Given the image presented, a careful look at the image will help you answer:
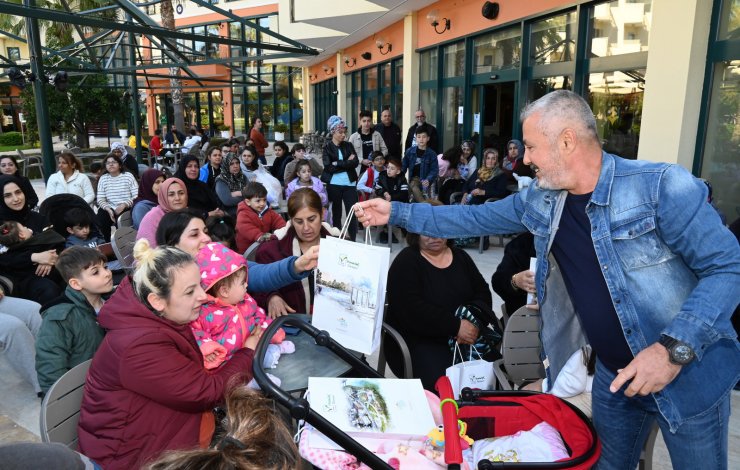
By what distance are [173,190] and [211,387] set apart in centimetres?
358

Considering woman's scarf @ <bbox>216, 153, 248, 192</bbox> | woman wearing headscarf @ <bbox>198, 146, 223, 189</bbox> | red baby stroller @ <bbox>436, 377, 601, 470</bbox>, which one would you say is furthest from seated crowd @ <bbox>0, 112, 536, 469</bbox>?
woman wearing headscarf @ <bbox>198, 146, 223, 189</bbox>

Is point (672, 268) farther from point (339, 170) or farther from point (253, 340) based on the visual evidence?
point (339, 170)

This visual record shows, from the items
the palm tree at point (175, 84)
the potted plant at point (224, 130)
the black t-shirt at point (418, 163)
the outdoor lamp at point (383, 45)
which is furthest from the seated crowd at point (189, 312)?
the potted plant at point (224, 130)

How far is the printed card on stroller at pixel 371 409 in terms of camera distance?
163 cm

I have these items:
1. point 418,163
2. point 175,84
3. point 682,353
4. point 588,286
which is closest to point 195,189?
point 418,163

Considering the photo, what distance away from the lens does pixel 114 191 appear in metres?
7.35

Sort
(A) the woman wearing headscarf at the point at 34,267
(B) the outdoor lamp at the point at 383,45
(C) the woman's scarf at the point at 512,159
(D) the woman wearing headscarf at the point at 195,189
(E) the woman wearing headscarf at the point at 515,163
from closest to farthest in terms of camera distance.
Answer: (A) the woman wearing headscarf at the point at 34,267 < (D) the woman wearing headscarf at the point at 195,189 < (E) the woman wearing headscarf at the point at 515,163 < (C) the woman's scarf at the point at 512,159 < (B) the outdoor lamp at the point at 383,45

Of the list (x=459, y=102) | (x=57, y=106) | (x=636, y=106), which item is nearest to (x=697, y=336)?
(x=636, y=106)

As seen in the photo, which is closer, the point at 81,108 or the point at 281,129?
the point at 81,108

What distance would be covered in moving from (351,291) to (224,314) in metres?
0.75

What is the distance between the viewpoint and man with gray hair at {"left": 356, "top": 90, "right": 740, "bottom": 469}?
1.48 meters

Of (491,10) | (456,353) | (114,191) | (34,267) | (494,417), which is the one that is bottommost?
(456,353)

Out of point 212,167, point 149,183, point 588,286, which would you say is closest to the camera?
point 588,286

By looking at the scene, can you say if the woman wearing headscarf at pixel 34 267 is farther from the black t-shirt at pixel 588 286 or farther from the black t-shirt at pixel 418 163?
the black t-shirt at pixel 418 163
